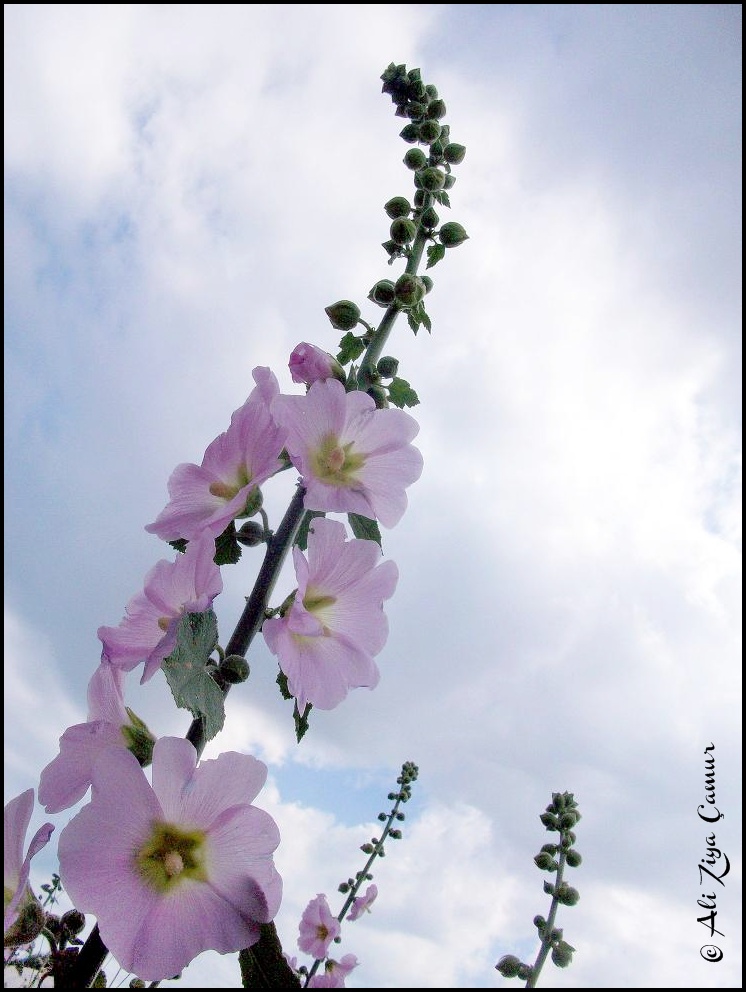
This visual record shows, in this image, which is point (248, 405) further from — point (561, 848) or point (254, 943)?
point (561, 848)

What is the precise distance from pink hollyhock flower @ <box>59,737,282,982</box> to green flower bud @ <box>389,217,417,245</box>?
5.59ft

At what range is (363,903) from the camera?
6.98 metres

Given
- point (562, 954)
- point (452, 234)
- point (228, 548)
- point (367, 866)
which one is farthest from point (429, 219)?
point (367, 866)

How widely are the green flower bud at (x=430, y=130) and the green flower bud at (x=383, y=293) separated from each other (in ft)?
2.84

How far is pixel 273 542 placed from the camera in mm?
1594

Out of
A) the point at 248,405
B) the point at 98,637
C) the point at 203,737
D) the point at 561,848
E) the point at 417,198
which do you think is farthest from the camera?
the point at 561,848

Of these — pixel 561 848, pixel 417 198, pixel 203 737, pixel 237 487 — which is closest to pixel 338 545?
pixel 237 487

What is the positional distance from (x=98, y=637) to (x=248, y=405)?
0.59 metres

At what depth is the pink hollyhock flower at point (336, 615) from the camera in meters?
1.45

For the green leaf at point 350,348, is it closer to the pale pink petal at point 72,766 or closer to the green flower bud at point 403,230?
the green flower bud at point 403,230

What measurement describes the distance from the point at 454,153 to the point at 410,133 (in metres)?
0.27

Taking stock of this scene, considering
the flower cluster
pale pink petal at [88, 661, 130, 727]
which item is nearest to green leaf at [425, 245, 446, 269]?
the flower cluster

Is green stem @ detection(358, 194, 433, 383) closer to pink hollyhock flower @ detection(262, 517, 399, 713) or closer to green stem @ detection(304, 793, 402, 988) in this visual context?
pink hollyhock flower @ detection(262, 517, 399, 713)

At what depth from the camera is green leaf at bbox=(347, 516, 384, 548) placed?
1686 mm
